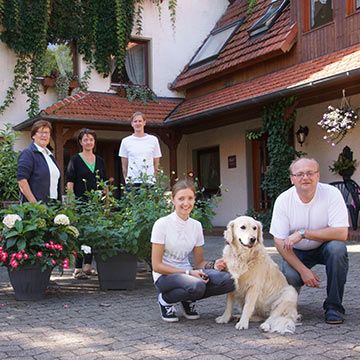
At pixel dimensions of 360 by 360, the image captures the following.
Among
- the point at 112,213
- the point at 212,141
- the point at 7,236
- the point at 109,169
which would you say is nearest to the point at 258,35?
the point at 212,141

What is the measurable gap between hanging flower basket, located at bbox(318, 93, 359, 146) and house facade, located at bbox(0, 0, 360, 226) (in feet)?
0.88

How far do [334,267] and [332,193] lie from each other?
0.56 metres

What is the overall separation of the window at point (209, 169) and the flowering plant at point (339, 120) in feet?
15.7

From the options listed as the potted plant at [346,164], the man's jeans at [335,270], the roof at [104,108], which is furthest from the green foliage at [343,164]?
the man's jeans at [335,270]

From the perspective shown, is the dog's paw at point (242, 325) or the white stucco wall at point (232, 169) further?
the white stucco wall at point (232, 169)

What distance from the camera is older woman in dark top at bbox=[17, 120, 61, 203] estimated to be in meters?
5.58

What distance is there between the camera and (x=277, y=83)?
11.1 m

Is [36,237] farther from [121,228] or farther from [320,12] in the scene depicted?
[320,12]

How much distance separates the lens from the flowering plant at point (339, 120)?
10.2 metres

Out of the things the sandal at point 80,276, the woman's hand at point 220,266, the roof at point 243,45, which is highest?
the roof at point 243,45

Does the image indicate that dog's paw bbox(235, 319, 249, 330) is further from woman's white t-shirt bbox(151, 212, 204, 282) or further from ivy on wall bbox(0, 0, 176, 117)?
ivy on wall bbox(0, 0, 176, 117)

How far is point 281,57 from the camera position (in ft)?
39.7

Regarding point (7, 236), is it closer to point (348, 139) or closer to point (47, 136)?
point (47, 136)

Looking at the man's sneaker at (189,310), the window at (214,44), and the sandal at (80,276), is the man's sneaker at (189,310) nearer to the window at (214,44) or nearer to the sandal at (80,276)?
the sandal at (80,276)
